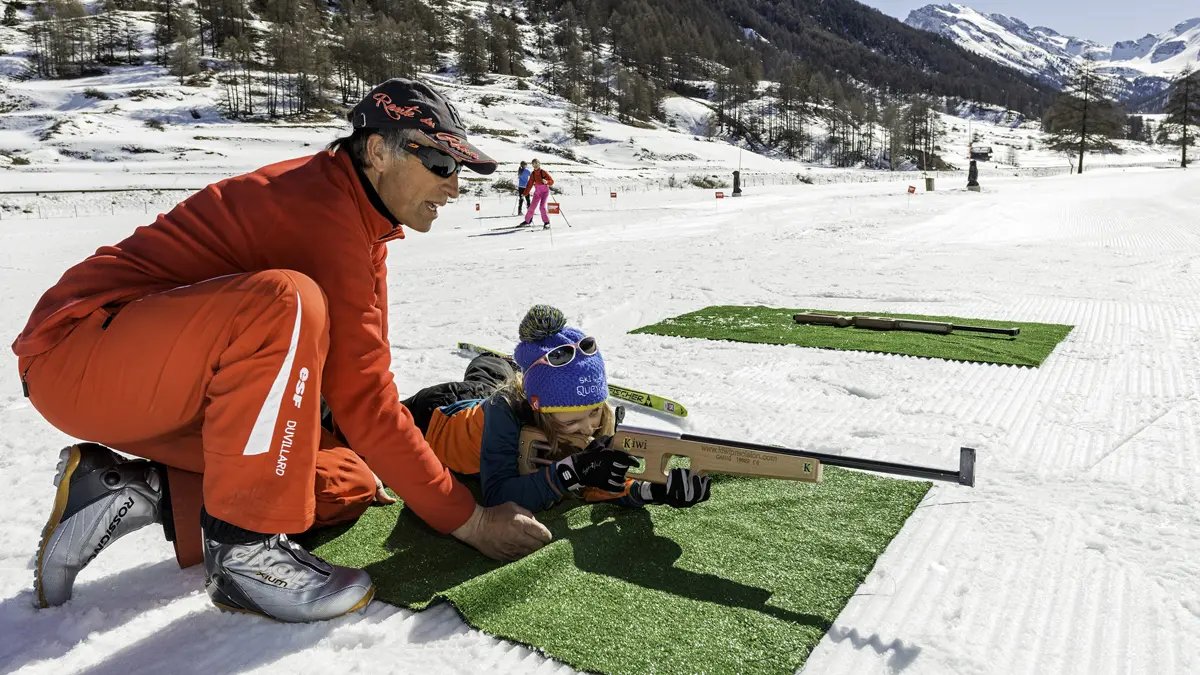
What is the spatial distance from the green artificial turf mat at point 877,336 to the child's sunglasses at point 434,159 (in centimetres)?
420

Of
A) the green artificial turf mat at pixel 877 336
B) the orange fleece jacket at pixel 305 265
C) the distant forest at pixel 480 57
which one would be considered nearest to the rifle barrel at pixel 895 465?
the orange fleece jacket at pixel 305 265

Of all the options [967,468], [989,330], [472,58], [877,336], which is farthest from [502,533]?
[472,58]

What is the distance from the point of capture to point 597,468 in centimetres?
264

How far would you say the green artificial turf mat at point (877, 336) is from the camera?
546 cm

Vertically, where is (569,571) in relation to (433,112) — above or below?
below

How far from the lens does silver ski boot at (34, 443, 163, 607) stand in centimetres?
226

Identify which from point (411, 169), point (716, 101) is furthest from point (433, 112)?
point (716, 101)

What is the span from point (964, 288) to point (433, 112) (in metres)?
8.12

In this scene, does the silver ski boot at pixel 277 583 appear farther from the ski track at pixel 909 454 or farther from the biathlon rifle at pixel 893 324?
the biathlon rifle at pixel 893 324

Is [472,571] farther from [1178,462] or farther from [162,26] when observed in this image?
[162,26]

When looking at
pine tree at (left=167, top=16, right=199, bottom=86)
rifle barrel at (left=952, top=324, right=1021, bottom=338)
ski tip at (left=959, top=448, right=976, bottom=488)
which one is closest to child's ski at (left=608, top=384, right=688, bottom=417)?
ski tip at (left=959, top=448, right=976, bottom=488)

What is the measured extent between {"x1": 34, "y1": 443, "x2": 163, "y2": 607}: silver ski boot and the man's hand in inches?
42.5

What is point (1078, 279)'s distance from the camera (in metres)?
8.95

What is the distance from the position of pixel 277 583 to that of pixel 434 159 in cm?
143
